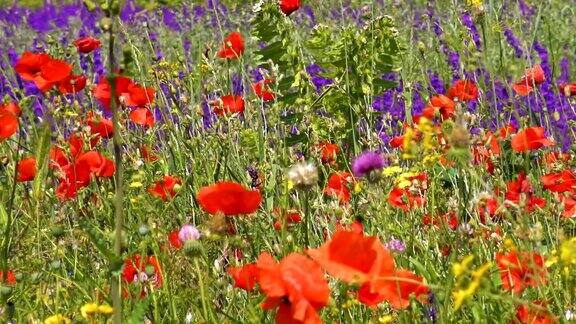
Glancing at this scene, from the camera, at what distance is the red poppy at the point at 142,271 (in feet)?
5.85

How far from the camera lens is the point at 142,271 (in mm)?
1862

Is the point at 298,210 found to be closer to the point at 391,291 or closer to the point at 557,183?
the point at 557,183

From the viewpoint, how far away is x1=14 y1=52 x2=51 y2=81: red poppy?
7.59 ft

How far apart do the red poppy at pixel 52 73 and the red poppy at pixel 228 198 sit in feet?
2.91

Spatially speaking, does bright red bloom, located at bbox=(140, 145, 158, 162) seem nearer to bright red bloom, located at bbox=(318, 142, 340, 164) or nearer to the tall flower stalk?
bright red bloom, located at bbox=(318, 142, 340, 164)

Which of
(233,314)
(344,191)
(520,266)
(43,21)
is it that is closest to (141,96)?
(344,191)

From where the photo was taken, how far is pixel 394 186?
2184 millimetres

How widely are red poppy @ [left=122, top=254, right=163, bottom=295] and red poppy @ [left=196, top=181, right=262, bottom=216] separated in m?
0.27

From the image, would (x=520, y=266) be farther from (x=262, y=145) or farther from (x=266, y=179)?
(x=262, y=145)

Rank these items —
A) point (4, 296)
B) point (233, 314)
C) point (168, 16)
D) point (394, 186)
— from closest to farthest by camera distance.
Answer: point (4, 296), point (233, 314), point (394, 186), point (168, 16)

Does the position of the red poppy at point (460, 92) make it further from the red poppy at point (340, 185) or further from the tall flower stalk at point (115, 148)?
the tall flower stalk at point (115, 148)

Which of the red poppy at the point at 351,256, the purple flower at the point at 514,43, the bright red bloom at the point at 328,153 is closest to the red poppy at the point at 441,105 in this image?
the bright red bloom at the point at 328,153

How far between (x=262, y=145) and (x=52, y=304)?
894mm

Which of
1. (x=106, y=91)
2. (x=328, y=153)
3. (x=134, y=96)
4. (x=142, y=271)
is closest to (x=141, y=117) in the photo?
(x=134, y=96)
